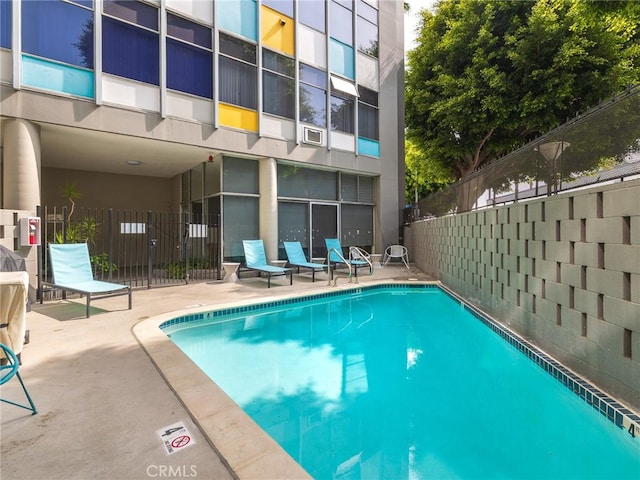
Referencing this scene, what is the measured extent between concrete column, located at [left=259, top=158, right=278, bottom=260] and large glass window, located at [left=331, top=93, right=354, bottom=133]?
287 centimetres

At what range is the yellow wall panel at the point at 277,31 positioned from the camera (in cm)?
931

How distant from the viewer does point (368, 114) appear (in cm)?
1203

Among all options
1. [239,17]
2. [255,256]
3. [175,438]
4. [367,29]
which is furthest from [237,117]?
[175,438]

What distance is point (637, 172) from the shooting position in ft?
8.21

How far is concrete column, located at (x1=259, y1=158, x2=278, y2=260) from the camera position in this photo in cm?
946

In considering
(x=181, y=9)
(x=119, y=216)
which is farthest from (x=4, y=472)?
(x=119, y=216)

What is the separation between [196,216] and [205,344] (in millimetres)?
6582

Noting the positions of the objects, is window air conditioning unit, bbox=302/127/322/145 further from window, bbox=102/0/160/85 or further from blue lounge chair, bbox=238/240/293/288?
window, bbox=102/0/160/85

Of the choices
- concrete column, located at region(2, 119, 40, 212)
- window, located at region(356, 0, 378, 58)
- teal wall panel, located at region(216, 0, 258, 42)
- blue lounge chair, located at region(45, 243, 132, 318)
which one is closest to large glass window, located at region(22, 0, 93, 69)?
concrete column, located at region(2, 119, 40, 212)

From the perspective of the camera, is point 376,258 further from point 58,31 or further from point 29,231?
point 58,31

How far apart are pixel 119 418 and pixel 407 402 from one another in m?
2.24

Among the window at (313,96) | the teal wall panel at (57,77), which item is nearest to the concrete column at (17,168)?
the teal wall panel at (57,77)

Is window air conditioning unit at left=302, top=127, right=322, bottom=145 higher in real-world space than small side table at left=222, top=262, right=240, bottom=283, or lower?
higher

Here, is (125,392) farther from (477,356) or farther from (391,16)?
(391,16)
